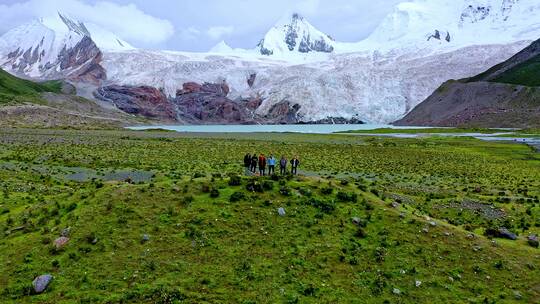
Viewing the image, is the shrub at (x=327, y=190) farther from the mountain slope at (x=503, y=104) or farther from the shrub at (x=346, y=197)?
the mountain slope at (x=503, y=104)

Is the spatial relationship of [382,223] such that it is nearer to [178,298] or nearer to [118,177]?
[178,298]

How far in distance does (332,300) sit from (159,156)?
1834 inches

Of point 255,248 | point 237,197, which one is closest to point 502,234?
point 255,248

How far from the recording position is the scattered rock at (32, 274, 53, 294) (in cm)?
1414

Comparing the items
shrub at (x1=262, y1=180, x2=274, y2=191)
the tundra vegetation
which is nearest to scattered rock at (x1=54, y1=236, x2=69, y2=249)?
the tundra vegetation

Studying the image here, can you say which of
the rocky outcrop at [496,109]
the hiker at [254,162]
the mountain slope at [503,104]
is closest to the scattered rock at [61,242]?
the hiker at [254,162]

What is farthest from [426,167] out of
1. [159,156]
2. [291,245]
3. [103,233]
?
[103,233]

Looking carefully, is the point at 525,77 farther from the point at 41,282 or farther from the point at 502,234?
the point at 41,282

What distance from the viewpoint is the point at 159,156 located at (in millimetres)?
57875

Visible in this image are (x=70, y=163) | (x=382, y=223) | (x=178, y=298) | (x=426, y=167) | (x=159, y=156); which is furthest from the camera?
(x=159, y=156)

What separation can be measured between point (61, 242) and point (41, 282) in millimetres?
2333

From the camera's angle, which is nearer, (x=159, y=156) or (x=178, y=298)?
(x=178, y=298)

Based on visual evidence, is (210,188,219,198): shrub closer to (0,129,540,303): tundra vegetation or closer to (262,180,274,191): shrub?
(0,129,540,303): tundra vegetation

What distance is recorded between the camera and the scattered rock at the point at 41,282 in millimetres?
14141
